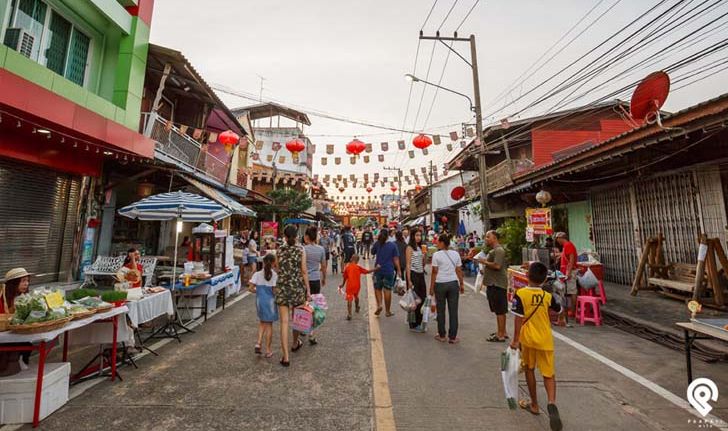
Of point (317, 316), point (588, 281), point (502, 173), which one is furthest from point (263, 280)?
point (502, 173)

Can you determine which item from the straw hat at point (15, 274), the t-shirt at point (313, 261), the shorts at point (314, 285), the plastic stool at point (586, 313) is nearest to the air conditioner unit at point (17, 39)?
the straw hat at point (15, 274)

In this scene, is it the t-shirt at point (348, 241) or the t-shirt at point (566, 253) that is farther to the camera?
the t-shirt at point (348, 241)

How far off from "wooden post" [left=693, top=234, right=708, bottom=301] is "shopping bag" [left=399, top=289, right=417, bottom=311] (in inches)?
248

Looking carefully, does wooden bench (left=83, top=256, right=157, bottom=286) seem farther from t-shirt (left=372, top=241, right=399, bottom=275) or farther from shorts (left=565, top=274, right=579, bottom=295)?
shorts (left=565, top=274, right=579, bottom=295)

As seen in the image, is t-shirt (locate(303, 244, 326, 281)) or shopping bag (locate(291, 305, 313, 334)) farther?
t-shirt (locate(303, 244, 326, 281))

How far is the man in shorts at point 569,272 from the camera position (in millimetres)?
6625

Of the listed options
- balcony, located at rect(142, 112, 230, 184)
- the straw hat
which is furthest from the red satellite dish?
balcony, located at rect(142, 112, 230, 184)

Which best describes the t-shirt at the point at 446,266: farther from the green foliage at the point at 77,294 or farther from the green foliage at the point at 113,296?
the green foliage at the point at 77,294

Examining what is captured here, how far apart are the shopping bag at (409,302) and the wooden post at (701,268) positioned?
248 inches

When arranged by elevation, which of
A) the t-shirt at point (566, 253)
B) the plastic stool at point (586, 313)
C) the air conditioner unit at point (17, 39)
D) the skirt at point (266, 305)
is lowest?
the plastic stool at point (586, 313)

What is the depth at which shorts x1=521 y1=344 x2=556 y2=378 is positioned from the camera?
10.2 feet

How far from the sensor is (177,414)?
3.17 meters

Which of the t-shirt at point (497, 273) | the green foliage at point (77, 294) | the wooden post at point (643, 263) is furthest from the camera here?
the wooden post at point (643, 263)

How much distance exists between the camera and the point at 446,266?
5516 millimetres
